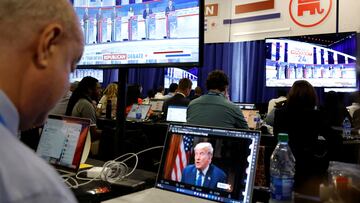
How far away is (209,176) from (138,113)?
4311mm

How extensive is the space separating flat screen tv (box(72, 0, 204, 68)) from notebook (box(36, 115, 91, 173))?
277 millimetres

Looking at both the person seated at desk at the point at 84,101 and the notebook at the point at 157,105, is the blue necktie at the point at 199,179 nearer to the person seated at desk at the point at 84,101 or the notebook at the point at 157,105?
the person seated at desk at the point at 84,101

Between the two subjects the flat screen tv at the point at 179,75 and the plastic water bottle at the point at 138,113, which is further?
the flat screen tv at the point at 179,75

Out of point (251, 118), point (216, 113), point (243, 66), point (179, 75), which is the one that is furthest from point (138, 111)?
point (179, 75)

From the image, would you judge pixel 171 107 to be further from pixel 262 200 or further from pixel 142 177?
pixel 262 200

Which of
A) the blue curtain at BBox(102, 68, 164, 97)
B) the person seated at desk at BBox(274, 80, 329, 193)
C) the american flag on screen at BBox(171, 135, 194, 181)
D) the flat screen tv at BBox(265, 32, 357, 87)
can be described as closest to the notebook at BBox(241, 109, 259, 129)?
the person seated at desk at BBox(274, 80, 329, 193)

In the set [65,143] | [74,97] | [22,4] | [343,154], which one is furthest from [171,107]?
[22,4]

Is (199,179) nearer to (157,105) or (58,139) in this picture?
(58,139)

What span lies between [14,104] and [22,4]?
0.15 metres

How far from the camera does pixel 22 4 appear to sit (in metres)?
0.57

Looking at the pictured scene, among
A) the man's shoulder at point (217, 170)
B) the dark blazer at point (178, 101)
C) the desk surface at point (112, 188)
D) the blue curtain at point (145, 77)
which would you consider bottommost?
the desk surface at point (112, 188)

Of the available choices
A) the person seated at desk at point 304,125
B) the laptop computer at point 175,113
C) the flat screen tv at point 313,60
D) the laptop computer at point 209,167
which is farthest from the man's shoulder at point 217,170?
the flat screen tv at point 313,60

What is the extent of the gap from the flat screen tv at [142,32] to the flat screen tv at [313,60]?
511cm

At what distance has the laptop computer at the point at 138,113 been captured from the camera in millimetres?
5438
